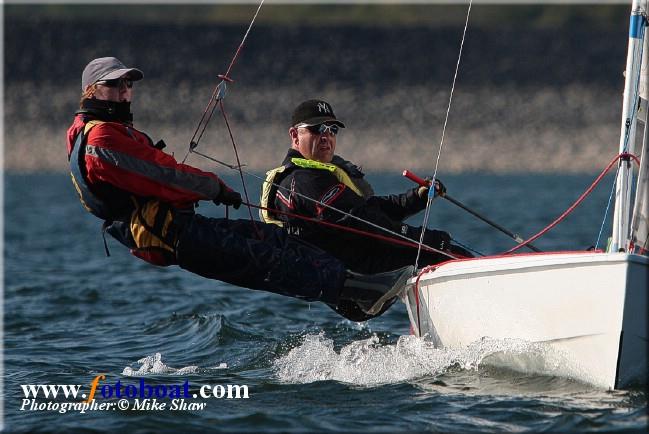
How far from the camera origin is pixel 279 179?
6625mm

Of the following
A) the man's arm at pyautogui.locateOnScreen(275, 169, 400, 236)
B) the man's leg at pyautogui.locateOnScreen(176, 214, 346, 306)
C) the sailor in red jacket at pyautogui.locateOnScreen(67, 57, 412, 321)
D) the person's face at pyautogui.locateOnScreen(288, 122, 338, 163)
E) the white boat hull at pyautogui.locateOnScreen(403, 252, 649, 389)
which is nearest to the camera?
the white boat hull at pyautogui.locateOnScreen(403, 252, 649, 389)

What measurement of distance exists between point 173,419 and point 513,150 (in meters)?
44.3

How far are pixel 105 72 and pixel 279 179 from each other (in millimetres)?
1215

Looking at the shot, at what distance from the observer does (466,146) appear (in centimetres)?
4888

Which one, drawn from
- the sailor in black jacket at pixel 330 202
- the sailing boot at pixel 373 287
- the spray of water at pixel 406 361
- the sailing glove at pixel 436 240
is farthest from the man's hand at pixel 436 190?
the spray of water at pixel 406 361

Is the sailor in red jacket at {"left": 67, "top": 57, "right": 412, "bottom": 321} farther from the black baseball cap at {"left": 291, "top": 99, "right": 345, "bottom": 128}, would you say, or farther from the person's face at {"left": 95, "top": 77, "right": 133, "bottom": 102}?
the black baseball cap at {"left": 291, "top": 99, "right": 345, "bottom": 128}

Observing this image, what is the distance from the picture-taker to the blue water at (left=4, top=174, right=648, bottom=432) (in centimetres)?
527

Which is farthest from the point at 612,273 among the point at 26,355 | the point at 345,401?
the point at 26,355

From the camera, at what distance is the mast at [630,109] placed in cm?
544

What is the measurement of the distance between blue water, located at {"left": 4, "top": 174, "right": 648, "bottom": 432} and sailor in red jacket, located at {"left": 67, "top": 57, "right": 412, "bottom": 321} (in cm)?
61

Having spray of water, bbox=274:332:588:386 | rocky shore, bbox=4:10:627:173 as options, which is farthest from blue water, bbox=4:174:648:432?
rocky shore, bbox=4:10:627:173

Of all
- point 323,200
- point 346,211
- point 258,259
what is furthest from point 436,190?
point 258,259

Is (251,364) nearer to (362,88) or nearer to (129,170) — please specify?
(129,170)

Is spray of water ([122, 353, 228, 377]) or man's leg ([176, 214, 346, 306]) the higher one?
man's leg ([176, 214, 346, 306])
